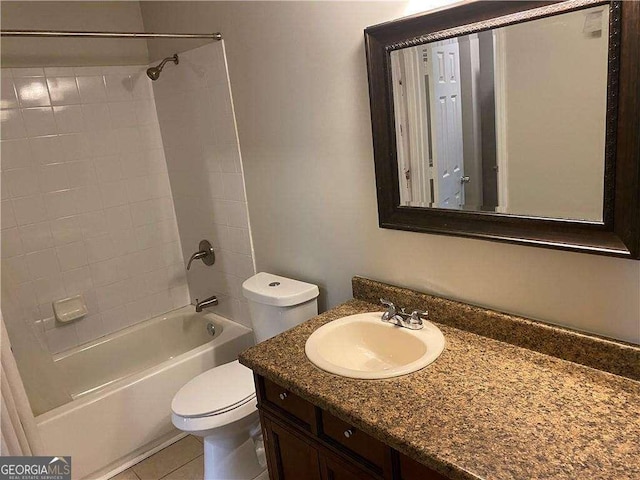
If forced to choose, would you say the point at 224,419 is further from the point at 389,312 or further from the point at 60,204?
the point at 60,204

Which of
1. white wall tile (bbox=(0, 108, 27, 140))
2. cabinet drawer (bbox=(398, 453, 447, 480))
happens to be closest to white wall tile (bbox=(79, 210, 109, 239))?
white wall tile (bbox=(0, 108, 27, 140))

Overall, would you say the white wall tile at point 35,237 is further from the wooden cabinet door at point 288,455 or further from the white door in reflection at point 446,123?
the white door in reflection at point 446,123

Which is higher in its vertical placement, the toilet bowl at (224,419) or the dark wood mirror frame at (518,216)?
the dark wood mirror frame at (518,216)

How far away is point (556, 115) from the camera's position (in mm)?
1245

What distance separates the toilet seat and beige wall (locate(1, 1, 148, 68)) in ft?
5.89

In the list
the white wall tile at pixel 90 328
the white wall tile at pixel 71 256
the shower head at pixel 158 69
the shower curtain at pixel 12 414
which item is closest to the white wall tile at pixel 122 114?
the shower head at pixel 158 69

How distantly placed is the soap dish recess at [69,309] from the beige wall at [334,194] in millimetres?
1057

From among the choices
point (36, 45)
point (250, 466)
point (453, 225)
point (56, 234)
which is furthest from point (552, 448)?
point (36, 45)

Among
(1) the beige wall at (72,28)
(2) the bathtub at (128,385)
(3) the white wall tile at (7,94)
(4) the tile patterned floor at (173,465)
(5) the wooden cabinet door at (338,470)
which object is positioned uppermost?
(1) the beige wall at (72,28)

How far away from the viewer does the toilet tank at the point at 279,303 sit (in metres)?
2.01

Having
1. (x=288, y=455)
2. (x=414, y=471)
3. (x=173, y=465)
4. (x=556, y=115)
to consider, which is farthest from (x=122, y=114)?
(x=414, y=471)

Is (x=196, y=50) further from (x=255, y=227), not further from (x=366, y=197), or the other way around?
(x=366, y=197)

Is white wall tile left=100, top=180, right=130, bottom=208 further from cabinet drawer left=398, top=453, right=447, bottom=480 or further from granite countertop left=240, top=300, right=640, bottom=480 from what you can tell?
cabinet drawer left=398, top=453, right=447, bottom=480

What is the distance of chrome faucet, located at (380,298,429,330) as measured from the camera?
160 cm
